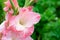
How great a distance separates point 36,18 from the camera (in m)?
0.60

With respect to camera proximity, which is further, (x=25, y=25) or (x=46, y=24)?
(x=46, y=24)

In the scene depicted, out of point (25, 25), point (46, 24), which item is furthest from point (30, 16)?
point (46, 24)

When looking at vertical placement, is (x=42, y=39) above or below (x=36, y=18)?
below

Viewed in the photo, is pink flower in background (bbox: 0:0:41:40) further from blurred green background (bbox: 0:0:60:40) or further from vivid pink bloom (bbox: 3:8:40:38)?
blurred green background (bbox: 0:0:60:40)

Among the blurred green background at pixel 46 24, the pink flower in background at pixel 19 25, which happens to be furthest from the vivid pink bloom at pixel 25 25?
the blurred green background at pixel 46 24

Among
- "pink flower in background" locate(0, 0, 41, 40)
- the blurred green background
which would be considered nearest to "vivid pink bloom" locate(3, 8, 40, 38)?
"pink flower in background" locate(0, 0, 41, 40)

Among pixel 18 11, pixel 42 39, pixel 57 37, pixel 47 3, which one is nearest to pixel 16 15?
pixel 18 11

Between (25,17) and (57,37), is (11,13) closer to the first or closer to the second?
(25,17)

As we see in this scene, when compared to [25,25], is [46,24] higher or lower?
lower

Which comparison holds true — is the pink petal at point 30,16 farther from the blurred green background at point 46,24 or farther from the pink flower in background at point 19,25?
the blurred green background at point 46,24

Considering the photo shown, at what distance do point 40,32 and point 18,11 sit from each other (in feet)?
3.59

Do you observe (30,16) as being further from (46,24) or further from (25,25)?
(46,24)

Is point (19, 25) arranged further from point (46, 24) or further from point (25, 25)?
point (46, 24)

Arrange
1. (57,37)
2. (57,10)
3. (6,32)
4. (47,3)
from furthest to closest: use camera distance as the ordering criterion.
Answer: (57,10)
(47,3)
(57,37)
(6,32)
